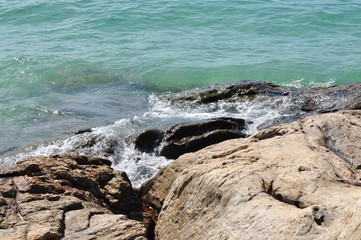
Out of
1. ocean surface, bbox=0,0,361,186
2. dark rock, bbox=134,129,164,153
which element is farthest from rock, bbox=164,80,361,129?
dark rock, bbox=134,129,164,153

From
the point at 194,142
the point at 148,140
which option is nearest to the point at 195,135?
the point at 194,142

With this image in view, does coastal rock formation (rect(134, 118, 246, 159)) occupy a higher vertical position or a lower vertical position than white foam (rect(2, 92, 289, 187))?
higher

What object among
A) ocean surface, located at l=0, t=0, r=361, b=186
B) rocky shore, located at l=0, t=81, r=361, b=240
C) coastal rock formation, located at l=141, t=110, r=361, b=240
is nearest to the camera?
coastal rock formation, located at l=141, t=110, r=361, b=240

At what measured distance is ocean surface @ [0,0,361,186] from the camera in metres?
12.5

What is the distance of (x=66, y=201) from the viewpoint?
266 inches

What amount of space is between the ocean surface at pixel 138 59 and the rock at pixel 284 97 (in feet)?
1.47

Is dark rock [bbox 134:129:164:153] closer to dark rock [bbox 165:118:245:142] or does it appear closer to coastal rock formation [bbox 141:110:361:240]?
dark rock [bbox 165:118:245:142]

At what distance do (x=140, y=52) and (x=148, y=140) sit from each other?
8.74 m

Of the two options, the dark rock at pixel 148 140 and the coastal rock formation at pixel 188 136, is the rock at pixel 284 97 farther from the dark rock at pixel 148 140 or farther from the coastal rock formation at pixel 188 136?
the dark rock at pixel 148 140

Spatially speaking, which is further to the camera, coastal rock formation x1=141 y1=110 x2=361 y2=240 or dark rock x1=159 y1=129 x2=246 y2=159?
dark rock x1=159 y1=129 x2=246 y2=159

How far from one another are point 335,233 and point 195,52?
15037mm

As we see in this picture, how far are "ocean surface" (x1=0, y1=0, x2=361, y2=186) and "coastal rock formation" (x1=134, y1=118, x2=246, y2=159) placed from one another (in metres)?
0.30

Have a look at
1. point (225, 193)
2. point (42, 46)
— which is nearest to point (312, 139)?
point (225, 193)

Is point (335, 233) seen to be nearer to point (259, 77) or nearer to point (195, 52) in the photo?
point (259, 77)
